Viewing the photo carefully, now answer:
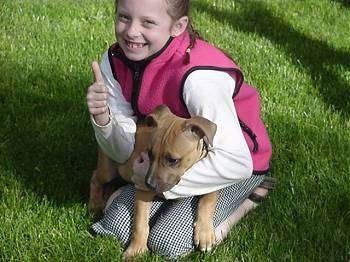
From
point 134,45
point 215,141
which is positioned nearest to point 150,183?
point 215,141

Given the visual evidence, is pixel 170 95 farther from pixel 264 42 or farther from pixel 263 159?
pixel 264 42

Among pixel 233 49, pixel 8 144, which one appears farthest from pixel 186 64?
pixel 233 49

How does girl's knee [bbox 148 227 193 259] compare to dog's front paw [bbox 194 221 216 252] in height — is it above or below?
below

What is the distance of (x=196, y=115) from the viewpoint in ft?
11.1

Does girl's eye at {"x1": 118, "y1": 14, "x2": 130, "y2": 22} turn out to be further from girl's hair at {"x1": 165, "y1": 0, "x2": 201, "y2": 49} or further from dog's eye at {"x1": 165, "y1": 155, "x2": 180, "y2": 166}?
dog's eye at {"x1": 165, "y1": 155, "x2": 180, "y2": 166}

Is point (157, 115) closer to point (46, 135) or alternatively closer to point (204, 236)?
point (204, 236)

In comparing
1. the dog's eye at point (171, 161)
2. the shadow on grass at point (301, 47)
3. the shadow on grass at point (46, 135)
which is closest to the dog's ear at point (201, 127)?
the dog's eye at point (171, 161)

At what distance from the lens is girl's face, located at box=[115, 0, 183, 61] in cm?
348

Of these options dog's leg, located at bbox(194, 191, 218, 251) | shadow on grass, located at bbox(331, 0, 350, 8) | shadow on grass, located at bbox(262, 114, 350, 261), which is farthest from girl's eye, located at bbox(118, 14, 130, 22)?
shadow on grass, located at bbox(331, 0, 350, 8)

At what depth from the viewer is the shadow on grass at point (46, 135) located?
13.8 feet

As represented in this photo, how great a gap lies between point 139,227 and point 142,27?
Answer: 91 cm

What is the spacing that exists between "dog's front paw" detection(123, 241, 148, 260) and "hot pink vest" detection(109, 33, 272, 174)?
63cm

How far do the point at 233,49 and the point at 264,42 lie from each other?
1.17ft

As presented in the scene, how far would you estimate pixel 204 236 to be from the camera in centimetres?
358
